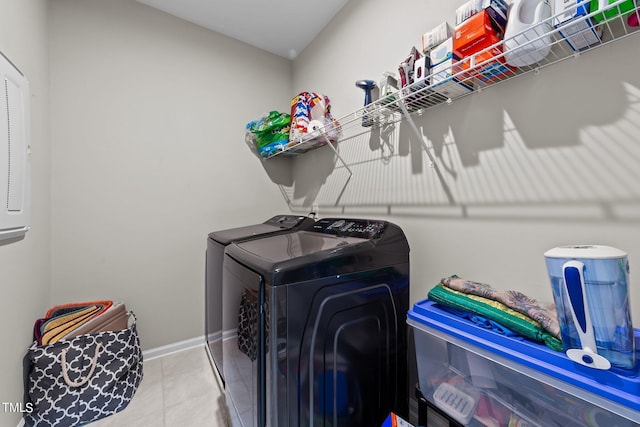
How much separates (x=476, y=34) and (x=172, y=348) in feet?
9.10

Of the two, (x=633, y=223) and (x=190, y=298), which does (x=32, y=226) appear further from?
(x=633, y=223)

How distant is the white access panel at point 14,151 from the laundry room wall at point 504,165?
1779mm

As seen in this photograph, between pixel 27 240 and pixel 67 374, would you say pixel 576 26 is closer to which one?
pixel 27 240

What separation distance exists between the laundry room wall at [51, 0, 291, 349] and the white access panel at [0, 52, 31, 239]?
1.59 feet

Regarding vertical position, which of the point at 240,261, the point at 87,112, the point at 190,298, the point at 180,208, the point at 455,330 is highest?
the point at 87,112

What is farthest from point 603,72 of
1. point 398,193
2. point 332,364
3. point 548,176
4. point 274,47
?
point 274,47

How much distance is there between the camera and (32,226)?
57.1 inches

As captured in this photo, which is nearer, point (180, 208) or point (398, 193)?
point (398, 193)

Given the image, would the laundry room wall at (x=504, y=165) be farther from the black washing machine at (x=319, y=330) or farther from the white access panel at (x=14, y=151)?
the white access panel at (x=14, y=151)

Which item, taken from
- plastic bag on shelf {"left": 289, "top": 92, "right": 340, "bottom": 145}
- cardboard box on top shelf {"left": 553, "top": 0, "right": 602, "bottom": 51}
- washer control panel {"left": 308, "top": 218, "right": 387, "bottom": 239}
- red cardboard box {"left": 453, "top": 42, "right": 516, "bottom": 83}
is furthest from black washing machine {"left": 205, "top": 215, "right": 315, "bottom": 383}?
cardboard box on top shelf {"left": 553, "top": 0, "right": 602, "bottom": 51}

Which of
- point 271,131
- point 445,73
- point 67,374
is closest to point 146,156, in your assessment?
point 271,131

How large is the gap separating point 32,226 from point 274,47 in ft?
7.61

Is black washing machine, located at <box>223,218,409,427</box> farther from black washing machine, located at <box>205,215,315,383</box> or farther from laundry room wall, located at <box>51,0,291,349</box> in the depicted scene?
laundry room wall, located at <box>51,0,291,349</box>

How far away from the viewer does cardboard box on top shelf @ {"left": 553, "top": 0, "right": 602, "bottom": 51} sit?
72 cm
